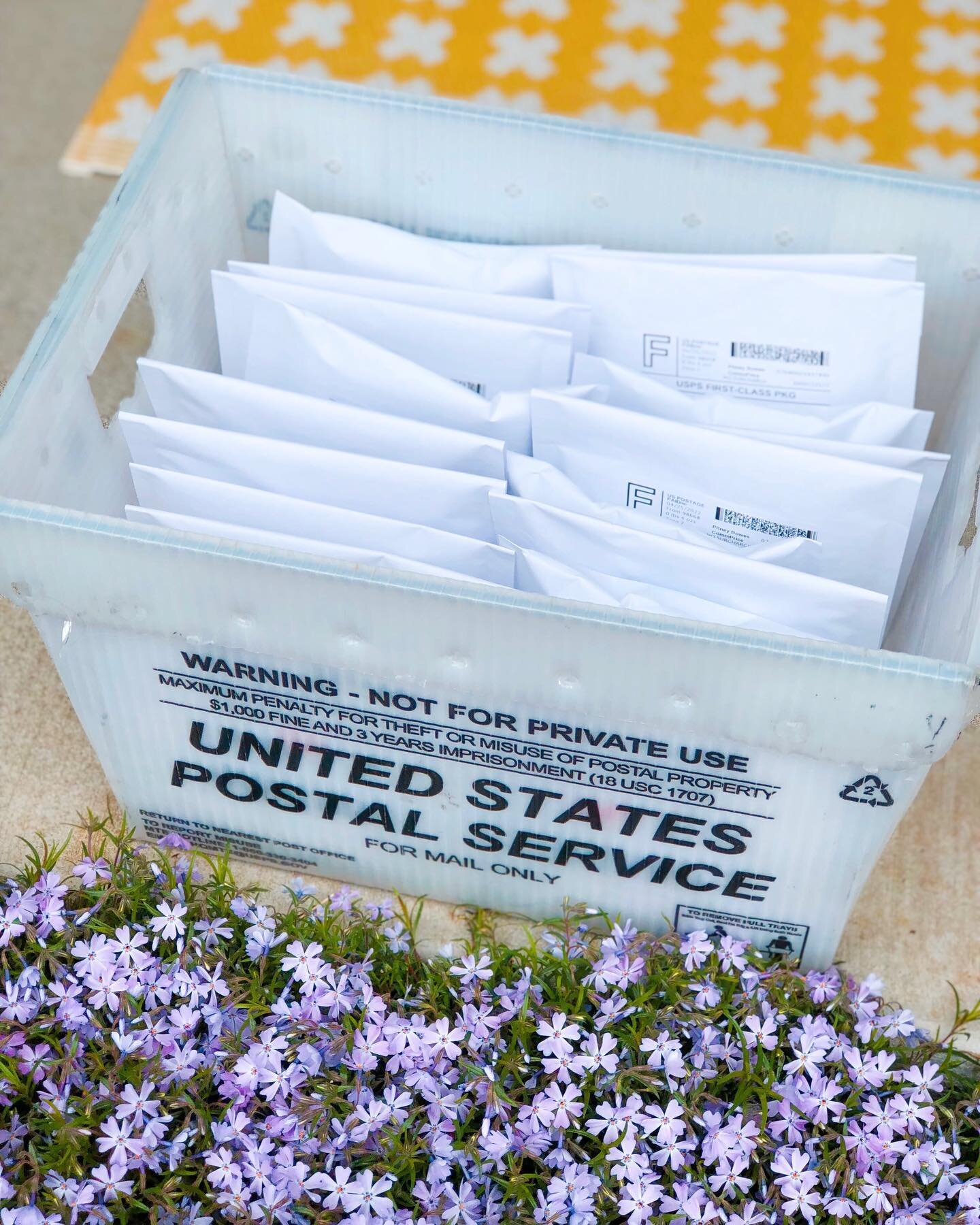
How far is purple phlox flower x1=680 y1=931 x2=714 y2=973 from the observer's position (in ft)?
4.01

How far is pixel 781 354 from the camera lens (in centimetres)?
135

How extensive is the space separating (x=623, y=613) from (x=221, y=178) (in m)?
0.79

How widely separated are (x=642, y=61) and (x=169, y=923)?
171 centimetres

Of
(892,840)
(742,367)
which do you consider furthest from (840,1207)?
(742,367)

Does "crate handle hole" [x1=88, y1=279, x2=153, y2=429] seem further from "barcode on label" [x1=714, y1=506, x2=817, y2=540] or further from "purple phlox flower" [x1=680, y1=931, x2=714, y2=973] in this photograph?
"purple phlox flower" [x1=680, y1=931, x2=714, y2=973]

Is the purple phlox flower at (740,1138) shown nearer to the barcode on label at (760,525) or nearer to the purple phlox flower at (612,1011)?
the purple phlox flower at (612,1011)

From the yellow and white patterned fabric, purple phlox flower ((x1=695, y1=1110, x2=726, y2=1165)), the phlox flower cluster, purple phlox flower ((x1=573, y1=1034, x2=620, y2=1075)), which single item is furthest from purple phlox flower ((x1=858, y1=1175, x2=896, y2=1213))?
the yellow and white patterned fabric

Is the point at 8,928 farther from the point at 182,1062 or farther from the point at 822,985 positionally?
the point at 822,985

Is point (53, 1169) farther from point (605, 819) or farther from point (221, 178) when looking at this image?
point (221, 178)

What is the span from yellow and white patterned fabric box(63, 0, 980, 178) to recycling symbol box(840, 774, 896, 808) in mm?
1383

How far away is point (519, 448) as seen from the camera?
1304 millimetres

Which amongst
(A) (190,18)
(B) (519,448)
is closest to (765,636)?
(B) (519,448)

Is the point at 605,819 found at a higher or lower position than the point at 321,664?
lower

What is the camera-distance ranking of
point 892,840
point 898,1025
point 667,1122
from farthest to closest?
point 892,840 < point 898,1025 < point 667,1122
